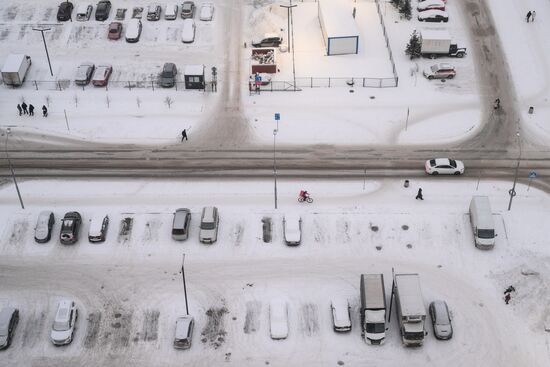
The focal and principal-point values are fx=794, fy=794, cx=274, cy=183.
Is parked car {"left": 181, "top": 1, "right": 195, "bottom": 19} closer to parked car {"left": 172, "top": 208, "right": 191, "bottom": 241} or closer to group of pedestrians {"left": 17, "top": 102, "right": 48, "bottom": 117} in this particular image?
group of pedestrians {"left": 17, "top": 102, "right": 48, "bottom": 117}

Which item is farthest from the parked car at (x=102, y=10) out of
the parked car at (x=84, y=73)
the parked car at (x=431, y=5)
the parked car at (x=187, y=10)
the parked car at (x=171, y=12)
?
the parked car at (x=431, y=5)

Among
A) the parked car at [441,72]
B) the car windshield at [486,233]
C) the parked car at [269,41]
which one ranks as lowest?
the car windshield at [486,233]

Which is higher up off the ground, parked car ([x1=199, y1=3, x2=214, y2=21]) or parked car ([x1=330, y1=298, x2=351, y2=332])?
parked car ([x1=199, y1=3, x2=214, y2=21])

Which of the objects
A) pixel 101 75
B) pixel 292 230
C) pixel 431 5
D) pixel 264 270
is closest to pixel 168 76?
pixel 101 75

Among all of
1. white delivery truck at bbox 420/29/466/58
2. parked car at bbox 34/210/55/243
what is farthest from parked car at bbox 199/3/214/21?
parked car at bbox 34/210/55/243

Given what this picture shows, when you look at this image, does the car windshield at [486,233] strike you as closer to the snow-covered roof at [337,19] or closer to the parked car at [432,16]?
the snow-covered roof at [337,19]

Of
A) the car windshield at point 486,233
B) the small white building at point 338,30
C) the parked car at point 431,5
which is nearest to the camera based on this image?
the car windshield at point 486,233

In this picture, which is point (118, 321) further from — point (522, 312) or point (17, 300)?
point (522, 312)

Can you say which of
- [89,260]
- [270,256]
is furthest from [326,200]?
[89,260]
